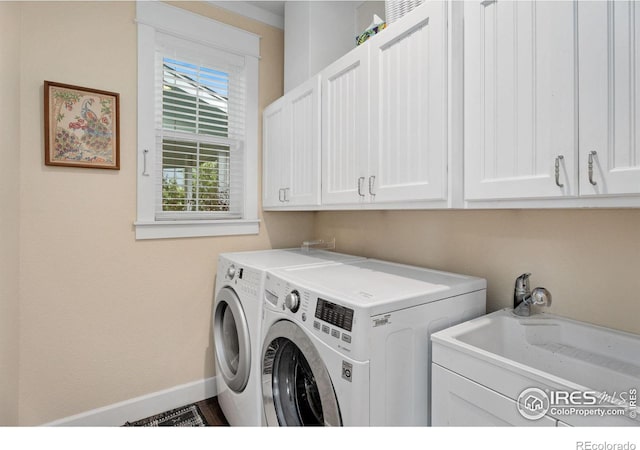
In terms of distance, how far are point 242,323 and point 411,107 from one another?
1.30 meters

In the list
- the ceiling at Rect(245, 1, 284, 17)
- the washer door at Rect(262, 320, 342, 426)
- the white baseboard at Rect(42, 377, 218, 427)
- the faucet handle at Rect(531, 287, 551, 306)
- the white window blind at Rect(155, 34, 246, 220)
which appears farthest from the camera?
the ceiling at Rect(245, 1, 284, 17)

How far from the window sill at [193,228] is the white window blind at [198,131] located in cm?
9

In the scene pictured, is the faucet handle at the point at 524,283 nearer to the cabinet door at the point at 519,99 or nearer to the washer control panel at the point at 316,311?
the cabinet door at the point at 519,99

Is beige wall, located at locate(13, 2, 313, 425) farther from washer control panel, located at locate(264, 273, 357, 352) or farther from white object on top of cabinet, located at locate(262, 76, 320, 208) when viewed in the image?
washer control panel, located at locate(264, 273, 357, 352)

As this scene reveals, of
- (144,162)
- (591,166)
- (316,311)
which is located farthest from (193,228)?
(591,166)

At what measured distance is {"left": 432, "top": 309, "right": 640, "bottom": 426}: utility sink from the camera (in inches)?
34.3

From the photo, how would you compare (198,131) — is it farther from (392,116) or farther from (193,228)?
(392,116)

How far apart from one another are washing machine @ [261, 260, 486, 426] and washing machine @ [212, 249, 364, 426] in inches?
3.7

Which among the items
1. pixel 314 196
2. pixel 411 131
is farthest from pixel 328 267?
pixel 411 131

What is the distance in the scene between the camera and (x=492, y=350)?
4.03ft

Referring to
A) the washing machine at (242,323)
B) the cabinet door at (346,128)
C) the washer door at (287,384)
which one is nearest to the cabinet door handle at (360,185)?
the cabinet door at (346,128)

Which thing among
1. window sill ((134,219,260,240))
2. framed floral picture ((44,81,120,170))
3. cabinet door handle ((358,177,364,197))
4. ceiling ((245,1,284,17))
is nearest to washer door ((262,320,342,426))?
cabinet door handle ((358,177,364,197))

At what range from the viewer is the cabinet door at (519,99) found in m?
0.91

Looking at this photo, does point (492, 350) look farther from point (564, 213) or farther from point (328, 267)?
point (328, 267)
